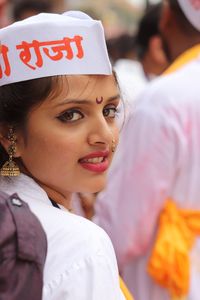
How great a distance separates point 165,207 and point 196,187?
0.45 feet

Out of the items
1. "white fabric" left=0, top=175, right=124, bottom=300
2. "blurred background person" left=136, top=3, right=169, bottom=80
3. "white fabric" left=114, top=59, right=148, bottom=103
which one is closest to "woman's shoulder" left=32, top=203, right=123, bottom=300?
"white fabric" left=0, top=175, right=124, bottom=300

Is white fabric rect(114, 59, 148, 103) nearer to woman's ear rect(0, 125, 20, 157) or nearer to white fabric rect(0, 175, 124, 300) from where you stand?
woman's ear rect(0, 125, 20, 157)

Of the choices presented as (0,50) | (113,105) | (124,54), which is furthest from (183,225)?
(124,54)

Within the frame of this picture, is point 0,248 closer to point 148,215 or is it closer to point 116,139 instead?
point 116,139

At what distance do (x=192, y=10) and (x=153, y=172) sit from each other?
613 millimetres

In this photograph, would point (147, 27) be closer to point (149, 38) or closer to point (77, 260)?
point (149, 38)

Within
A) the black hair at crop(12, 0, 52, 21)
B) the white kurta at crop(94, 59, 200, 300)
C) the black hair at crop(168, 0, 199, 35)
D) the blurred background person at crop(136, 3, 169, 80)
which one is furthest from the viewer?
the black hair at crop(12, 0, 52, 21)

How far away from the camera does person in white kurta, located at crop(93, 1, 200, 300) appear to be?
2.89 m

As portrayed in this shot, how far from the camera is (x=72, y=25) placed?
1.78 metres

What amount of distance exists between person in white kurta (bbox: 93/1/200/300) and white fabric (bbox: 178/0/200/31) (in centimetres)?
10

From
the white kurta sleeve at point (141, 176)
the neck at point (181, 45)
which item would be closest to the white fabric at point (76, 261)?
the white kurta sleeve at point (141, 176)

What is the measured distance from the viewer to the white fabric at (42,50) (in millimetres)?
1746

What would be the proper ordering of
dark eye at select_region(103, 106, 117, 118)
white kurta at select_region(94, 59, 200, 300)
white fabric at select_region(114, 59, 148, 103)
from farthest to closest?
white fabric at select_region(114, 59, 148, 103) < white kurta at select_region(94, 59, 200, 300) < dark eye at select_region(103, 106, 117, 118)

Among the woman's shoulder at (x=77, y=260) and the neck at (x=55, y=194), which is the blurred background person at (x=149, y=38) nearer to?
the neck at (x=55, y=194)
